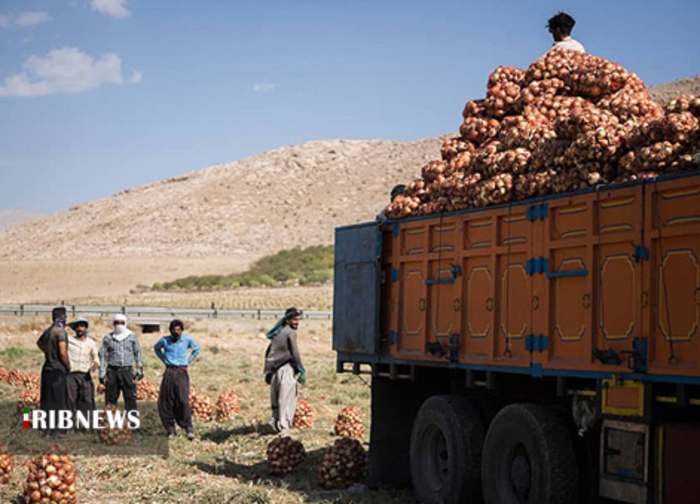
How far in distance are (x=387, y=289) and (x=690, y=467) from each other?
4858mm

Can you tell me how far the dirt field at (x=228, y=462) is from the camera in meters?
11.1

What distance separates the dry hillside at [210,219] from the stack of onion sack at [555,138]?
261 ft

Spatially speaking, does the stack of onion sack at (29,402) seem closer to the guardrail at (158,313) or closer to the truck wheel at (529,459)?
the truck wheel at (529,459)

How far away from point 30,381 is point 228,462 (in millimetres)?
9550

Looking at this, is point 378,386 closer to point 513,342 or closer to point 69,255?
point 513,342

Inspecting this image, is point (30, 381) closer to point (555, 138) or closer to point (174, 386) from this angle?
point (174, 386)

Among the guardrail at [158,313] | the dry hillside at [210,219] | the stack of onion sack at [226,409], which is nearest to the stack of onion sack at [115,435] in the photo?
the stack of onion sack at [226,409]

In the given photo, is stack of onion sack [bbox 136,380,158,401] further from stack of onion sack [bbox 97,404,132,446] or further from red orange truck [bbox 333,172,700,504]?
red orange truck [bbox 333,172,700,504]

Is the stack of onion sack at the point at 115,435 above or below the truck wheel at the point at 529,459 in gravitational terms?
below

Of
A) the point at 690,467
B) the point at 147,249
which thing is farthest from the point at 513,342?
the point at 147,249

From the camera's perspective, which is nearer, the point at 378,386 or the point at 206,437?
the point at 378,386

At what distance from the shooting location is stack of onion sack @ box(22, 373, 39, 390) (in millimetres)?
21578

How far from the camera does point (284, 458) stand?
41.4 feet

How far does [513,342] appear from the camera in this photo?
941cm
